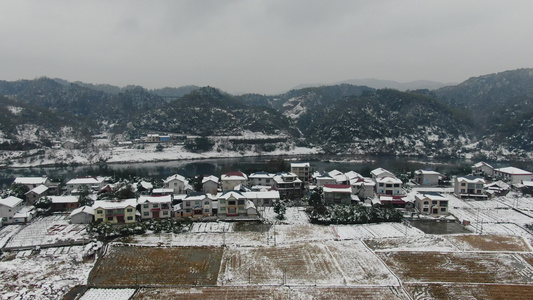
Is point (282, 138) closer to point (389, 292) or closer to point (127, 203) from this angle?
point (127, 203)

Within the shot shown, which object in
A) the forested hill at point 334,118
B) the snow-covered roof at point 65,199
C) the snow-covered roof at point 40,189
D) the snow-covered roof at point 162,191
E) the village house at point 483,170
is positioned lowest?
the village house at point 483,170

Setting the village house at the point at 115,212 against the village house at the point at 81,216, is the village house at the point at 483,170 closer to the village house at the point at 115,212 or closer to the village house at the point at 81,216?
the village house at the point at 115,212

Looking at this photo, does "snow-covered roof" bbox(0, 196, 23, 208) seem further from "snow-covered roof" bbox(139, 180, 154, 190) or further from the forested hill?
the forested hill

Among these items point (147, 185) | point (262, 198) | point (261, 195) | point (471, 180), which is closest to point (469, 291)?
point (262, 198)

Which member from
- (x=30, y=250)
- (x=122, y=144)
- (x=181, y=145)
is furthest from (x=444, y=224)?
(x=122, y=144)

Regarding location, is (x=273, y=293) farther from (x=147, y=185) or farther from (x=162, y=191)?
(x=147, y=185)

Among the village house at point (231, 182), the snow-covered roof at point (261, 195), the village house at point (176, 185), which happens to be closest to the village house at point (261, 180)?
the village house at point (231, 182)

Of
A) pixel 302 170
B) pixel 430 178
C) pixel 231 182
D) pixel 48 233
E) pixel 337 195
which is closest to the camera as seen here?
pixel 48 233
